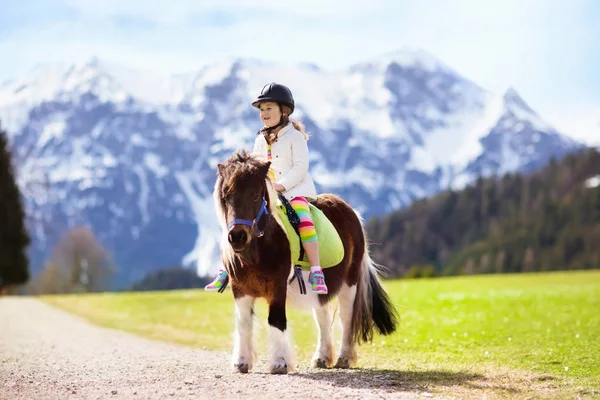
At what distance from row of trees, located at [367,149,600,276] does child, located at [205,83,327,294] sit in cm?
11795

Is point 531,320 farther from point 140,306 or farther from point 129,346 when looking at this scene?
point 140,306

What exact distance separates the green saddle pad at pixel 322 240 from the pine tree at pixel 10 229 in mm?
45075

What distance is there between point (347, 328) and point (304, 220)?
2.05 m

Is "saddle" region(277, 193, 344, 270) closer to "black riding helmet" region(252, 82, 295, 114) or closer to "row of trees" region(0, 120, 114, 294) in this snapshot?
"black riding helmet" region(252, 82, 295, 114)

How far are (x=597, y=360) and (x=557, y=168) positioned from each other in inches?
7204

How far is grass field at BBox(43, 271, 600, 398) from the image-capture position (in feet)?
27.8

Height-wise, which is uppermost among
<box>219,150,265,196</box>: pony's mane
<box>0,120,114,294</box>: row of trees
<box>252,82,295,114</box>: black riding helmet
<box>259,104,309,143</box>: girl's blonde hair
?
<box>252,82,295,114</box>: black riding helmet

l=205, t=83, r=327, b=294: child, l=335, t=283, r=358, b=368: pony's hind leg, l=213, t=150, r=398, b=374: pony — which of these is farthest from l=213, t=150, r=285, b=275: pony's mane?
l=335, t=283, r=358, b=368: pony's hind leg

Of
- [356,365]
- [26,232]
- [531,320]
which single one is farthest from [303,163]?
[26,232]

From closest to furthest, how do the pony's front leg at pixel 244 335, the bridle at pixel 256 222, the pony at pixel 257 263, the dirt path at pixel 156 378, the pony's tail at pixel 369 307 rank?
the dirt path at pixel 156 378
the bridle at pixel 256 222
the pony at pixel 257 263
the pony's front leg at pixel 244 335
the pony's tail at pixel 369 307

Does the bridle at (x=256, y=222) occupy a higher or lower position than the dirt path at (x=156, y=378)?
higher

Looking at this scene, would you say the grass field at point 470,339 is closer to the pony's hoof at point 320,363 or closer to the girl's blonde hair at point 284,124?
the pony's hoof at point 320,363

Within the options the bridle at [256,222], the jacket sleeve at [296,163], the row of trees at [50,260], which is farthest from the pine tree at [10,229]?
the bridle at [256,222]

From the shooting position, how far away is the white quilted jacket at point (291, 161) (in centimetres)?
902
